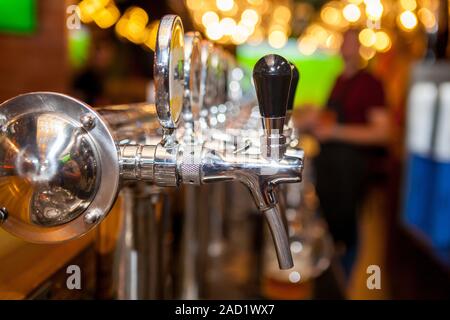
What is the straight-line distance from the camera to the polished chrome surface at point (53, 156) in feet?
2.07

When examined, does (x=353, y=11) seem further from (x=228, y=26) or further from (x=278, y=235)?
(x=278, y=235)

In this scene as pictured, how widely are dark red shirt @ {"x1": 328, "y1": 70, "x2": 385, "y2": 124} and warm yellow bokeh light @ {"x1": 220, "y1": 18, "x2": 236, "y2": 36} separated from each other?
127 cm

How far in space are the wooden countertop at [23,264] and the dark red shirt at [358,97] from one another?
253 centimetres

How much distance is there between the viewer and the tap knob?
62 centimetres

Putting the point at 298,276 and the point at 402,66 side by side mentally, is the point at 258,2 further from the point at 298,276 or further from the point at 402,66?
the point at 298,276

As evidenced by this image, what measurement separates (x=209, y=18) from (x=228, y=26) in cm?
18

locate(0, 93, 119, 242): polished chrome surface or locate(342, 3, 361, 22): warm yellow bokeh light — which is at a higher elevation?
locate(342, 3, 361, 22): warm yellow bokeh light

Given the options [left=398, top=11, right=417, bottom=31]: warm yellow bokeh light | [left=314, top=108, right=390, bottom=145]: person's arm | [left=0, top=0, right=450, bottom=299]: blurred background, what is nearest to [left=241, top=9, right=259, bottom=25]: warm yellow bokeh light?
[left=0, top=0, right=450, bottom=299]: blurred background

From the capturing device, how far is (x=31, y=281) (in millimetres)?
792

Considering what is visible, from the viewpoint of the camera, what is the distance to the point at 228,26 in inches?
176

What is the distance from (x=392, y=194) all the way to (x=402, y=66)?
1.94m
